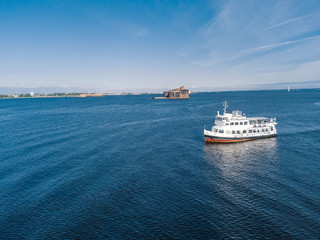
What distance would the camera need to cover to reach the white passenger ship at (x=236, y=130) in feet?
197

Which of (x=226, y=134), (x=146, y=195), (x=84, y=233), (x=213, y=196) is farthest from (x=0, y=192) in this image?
(x=226, y=134)

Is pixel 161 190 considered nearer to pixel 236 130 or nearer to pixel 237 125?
pixel 236 130

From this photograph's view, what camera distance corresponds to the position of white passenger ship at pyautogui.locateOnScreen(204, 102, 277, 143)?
60.2 metres

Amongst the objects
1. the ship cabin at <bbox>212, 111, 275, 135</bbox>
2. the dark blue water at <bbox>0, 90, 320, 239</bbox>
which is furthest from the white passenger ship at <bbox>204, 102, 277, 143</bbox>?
the dark blue water at <bbox>0, 90, 320, 239</bbox>

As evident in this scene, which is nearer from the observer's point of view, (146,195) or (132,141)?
(146,195)

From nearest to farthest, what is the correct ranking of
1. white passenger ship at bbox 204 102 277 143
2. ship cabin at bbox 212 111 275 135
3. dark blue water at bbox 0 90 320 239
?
dark blue water at bbox 0 90 320 239 < white passenger ship at bbox 204 102 277 143 < ship cabin at bbox 212 111 275 135

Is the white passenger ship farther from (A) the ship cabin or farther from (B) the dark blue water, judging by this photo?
(B) the dark blue water

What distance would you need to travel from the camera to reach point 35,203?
30.1 meters

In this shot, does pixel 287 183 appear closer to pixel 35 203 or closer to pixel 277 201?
pixel 277 201

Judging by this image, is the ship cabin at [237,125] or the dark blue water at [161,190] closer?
the dark blue water at [161,190]

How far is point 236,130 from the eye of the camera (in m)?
61.8

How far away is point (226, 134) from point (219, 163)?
18.2 m

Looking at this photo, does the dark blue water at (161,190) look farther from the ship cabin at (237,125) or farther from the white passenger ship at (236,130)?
the ship cabin at (237,125)

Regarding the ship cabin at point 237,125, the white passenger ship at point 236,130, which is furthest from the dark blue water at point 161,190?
the ship cabin at point 237,125
